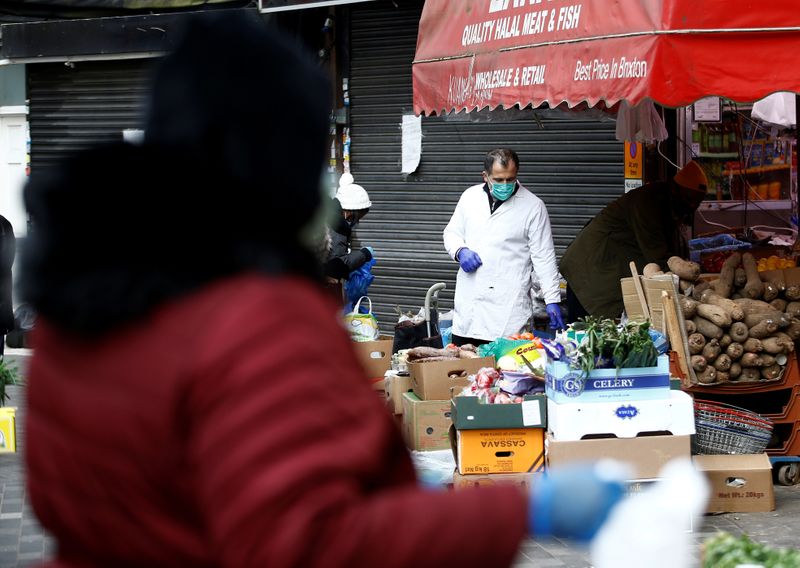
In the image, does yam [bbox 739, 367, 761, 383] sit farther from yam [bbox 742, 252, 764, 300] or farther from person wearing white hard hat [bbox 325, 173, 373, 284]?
person wearing white hard hat [bbox 325, 173, 373, 284]

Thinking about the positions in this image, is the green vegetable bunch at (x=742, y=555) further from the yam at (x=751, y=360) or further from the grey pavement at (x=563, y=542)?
the yam at (x=751, y=360)

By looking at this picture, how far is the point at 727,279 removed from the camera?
7.29 m

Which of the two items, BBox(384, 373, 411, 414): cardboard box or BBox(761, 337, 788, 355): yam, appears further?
BBox(384, 373, 411, 414): cardboard box

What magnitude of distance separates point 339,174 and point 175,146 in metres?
12.5

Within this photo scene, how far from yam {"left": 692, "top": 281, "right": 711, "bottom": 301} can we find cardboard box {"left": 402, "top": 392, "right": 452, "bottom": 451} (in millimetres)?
1735

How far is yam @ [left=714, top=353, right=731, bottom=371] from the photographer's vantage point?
683cm

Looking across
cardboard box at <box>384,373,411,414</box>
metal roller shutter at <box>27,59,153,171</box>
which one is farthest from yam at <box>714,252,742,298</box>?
metal roller shutter at <box>27,59,153,171</box>

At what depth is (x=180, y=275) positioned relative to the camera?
159 cm

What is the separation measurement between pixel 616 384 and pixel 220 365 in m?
4.81

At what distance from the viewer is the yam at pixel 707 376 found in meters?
6.82

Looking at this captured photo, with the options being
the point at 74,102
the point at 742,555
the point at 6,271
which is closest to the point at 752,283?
the point at 742,555

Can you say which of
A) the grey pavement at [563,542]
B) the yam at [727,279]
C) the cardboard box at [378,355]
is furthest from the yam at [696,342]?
the cardboard box at [378,355]

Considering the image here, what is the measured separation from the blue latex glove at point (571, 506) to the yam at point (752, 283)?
5.80 m

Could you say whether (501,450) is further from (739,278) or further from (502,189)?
(502,189)
